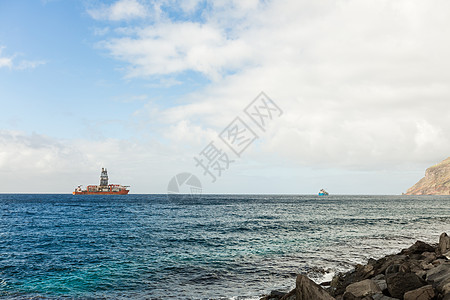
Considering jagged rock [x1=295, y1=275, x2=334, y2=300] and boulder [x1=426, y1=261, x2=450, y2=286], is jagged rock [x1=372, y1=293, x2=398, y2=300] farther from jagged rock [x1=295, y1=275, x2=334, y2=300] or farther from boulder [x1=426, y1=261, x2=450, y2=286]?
jagged rock [x1=295, y1=275, x2=334, y2=300]

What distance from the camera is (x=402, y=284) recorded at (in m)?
9.95

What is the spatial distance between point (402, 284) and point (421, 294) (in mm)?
799

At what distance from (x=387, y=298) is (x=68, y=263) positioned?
900 inches

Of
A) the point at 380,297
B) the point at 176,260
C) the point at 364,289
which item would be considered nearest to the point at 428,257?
the point at 364,289

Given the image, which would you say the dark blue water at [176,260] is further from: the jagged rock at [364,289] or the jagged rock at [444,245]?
the jagged rock at [444,245]

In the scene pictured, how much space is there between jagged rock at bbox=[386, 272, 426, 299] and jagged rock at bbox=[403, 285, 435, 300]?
52 cm

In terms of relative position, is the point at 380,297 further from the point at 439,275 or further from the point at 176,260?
the point at 176,260

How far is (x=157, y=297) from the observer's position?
15.6 metres

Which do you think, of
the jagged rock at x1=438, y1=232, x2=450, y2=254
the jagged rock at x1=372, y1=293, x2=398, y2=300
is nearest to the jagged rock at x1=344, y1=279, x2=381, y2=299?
the jagged rock at x1=372, y1=293, x2=398, y2=300

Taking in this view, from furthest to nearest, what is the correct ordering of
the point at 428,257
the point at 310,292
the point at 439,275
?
the point at 428,257
the point at 439,275
the point at 310,292

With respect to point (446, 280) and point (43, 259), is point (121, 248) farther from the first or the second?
point (446, 280)

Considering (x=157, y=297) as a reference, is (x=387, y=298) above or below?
above

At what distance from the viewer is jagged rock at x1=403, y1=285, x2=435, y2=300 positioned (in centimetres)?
912

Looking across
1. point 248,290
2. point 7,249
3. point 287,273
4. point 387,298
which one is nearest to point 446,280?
point 387,298
